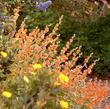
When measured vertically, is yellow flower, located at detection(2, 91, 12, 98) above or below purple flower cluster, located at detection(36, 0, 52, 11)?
above

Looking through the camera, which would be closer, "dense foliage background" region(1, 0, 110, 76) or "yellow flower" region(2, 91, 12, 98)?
"yellow flower" region(2, 91, 12, 98)

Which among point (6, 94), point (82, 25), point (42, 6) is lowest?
point (82, 25)

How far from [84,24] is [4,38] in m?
3.61

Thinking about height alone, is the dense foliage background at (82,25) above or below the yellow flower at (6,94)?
below

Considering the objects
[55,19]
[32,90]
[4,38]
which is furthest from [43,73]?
[55,19]

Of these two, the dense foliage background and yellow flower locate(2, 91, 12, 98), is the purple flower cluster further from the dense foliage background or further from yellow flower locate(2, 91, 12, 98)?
yellow flower locate(2, 91, 12, 98)

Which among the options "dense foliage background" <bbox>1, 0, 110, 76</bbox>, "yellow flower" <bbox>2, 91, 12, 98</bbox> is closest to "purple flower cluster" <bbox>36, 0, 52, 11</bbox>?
"dense foliage background" <bbox>1, 0, 110, 76</bbox>

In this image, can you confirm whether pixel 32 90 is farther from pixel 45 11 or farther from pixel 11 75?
pixel 45 11

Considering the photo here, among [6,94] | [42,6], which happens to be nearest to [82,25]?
[42,6]

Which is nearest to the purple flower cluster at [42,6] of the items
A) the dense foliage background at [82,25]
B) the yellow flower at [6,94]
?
the dense foliage background at [82,25]

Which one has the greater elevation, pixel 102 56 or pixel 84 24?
pixel 84 24

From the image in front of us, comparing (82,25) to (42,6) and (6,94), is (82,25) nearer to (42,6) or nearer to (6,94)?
(42,6)

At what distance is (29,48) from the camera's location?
5.54 metres

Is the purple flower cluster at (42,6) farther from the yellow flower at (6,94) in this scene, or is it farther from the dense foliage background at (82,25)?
the yellow flower at (6,94)
